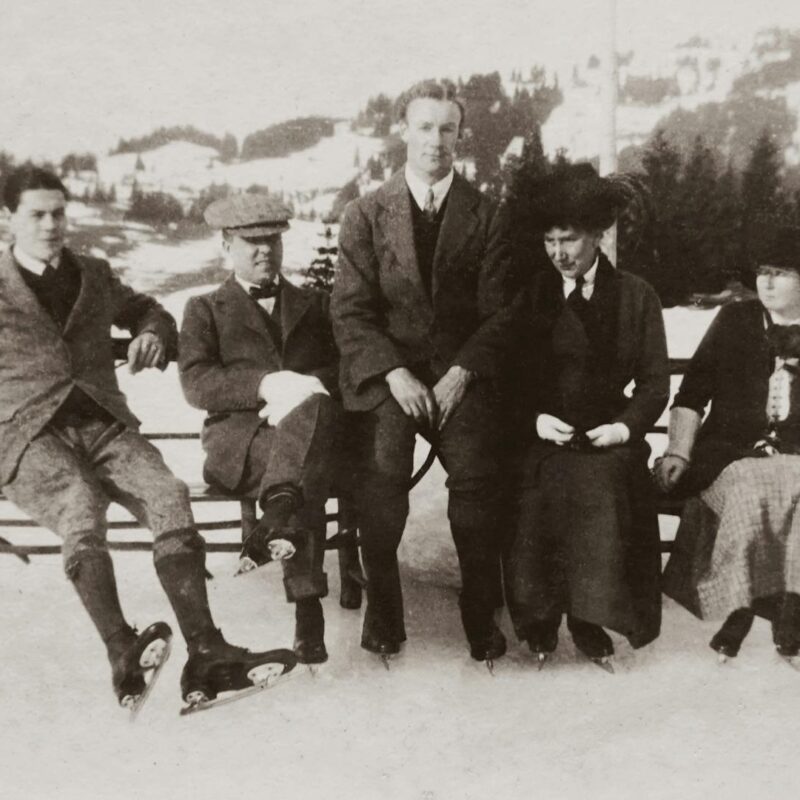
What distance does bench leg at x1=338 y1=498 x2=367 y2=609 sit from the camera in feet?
11.1

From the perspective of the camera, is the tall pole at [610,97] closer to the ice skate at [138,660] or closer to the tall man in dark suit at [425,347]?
the tall man in dark suit at [425,347]

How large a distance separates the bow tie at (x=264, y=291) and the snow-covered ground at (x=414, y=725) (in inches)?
43.1

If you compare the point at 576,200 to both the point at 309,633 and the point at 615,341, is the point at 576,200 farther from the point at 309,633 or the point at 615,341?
the point at 309,633

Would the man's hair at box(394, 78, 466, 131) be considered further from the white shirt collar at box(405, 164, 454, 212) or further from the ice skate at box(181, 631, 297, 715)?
the ice skate at box(181, 631, 297, 715)

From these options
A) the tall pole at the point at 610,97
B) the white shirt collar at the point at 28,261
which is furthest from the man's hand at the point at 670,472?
the white shirt collar at the point at 28,261

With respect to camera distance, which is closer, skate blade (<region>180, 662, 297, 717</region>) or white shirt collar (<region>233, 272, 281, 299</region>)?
skate blade (<region>180, 662, 297, 717</region>)

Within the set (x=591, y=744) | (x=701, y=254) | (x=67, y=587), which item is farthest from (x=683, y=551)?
(x=67, y=587)

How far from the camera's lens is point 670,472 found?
323 cm

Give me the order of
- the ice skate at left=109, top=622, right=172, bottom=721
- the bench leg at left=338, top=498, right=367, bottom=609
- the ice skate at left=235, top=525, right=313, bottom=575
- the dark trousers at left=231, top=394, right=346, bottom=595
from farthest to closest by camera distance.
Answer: the bench leg at left=338, top=498, right=367, bottom=609
the dark trousers at left=231, top=394, right=346, bottom=595
the ice skate at left=235, top=525, right=313, bottom=575
the ice skate at left=109, top=622, right=172, bottom=721

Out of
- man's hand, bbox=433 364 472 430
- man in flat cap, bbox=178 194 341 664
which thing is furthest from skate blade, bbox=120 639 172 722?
man's hand, bbox=433 364 472 430

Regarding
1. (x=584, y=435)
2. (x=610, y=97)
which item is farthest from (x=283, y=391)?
(x=610, y=97)

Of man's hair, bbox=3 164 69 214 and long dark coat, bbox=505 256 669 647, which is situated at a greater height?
man's hair, bbox=3 164 69 214

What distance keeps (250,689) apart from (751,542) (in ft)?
5.32

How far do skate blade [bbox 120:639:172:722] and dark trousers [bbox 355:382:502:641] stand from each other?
69 cm
